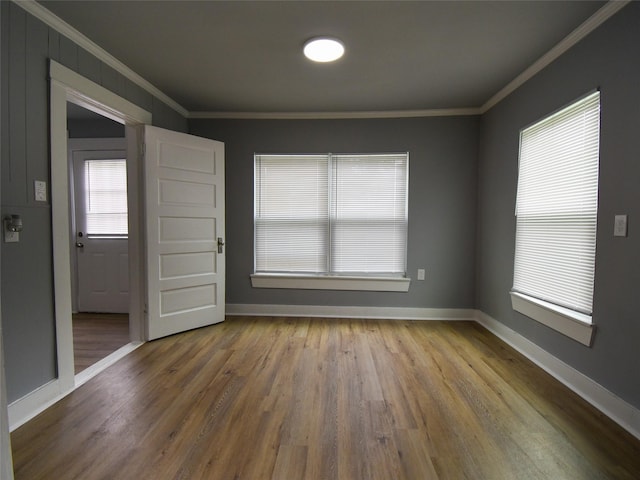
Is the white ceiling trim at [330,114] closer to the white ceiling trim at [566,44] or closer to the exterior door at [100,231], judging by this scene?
the white ceiling trim at [566,44]

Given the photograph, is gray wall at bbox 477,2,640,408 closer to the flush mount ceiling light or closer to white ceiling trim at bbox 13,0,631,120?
white ceiling trim at bbox 13,0,631,120

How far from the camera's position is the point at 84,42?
2152 millimetres

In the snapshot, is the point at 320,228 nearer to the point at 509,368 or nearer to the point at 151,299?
the point at 151,299

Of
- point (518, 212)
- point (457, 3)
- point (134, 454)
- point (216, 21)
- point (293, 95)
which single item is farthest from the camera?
point (293, 95)

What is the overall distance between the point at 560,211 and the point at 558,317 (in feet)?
2.60

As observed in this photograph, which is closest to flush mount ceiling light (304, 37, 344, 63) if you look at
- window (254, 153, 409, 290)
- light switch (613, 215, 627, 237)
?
window (254, 153, 409, 290)

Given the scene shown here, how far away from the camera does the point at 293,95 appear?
306cm

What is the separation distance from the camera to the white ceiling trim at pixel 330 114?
3.44 metres

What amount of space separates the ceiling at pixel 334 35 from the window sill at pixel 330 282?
201cm

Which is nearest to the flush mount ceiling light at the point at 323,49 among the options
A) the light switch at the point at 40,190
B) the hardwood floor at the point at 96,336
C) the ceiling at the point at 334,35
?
the ceiling at the point at 334,35

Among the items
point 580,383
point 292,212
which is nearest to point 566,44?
point 580,383

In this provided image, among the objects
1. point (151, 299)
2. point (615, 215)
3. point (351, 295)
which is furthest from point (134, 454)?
point (615, 215)

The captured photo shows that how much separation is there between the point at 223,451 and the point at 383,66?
2.89 m

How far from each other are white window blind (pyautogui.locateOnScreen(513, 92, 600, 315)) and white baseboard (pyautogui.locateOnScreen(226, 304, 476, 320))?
3.11 ft
